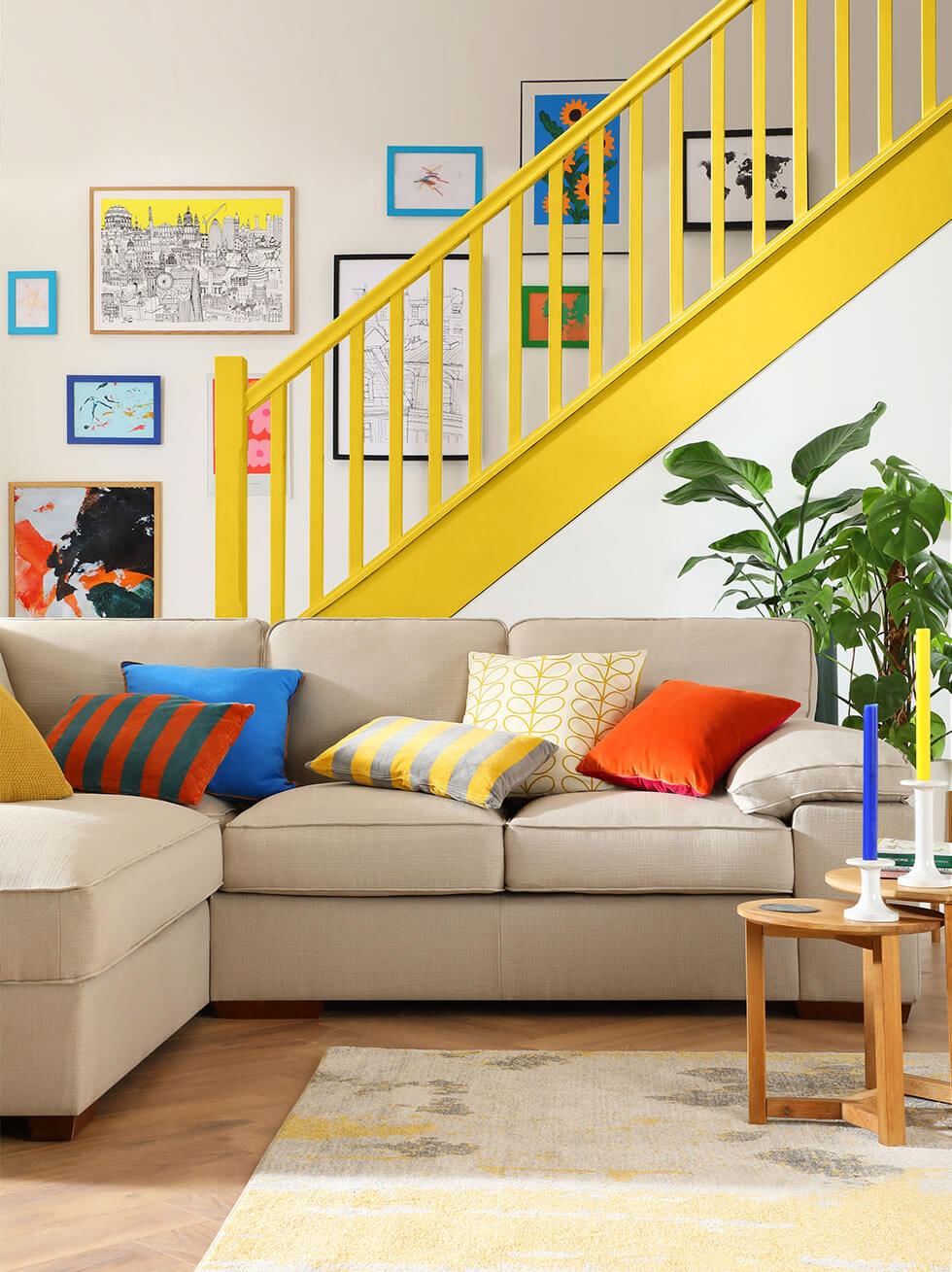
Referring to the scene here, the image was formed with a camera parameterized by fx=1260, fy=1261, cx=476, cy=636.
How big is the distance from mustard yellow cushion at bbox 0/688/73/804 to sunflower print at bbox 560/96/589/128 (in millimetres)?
3574

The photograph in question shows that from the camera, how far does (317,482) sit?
3943 millimetres

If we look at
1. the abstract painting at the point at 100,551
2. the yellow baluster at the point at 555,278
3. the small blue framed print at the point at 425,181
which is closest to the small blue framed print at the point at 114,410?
the abstract painting at the point at 100,551

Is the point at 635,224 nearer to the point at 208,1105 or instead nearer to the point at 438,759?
the point at 438,759

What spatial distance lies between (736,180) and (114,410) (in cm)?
263

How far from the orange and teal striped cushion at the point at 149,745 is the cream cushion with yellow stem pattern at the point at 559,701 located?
1.92ft

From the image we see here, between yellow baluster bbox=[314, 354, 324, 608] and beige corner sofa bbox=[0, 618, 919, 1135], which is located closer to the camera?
beige corner sofa bbox=[0, 618, 919, 1135]

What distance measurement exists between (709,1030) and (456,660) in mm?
1115

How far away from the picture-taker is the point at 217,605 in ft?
12.5

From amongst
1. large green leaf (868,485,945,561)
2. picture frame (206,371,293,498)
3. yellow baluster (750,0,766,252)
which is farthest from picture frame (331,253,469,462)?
large green leaf (868,485,945,561)

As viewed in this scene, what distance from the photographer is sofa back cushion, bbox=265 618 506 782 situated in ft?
10.2

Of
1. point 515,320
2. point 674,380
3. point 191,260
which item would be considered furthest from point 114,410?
point 674,380

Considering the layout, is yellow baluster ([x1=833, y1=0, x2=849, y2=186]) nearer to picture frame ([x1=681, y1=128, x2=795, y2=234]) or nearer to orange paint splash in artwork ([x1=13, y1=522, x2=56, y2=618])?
picture frame ([x1=681, y1=128, x2=795, y2=234])

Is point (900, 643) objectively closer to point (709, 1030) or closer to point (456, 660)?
point (456, 660)

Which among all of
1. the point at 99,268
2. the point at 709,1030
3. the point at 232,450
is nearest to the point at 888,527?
the point at 709,1030
